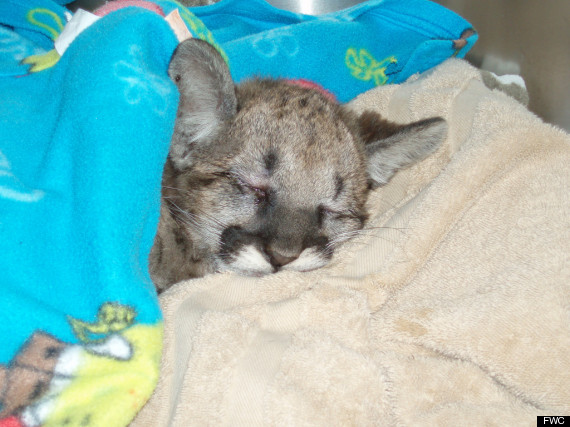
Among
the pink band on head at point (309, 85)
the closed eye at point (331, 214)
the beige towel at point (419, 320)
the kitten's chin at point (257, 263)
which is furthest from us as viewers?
the pink band on head at point (309, 85)

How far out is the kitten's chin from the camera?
7.56 ft

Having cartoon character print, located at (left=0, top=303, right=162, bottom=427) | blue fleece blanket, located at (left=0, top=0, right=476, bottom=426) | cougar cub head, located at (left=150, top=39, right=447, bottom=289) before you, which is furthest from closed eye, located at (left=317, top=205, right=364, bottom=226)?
cartoon character print, located at (left=0, top=303, right=162, bottom=427)

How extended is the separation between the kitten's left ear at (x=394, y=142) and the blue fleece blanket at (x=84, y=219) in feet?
3.77

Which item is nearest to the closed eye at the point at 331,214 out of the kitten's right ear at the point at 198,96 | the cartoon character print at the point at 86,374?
the kitten's right ear at the point at 198,96

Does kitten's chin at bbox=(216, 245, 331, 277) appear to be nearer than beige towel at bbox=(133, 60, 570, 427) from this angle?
No

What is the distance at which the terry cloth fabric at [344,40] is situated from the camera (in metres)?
3.36

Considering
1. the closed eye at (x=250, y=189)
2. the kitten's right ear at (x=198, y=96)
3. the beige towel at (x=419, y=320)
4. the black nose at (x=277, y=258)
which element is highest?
the kitten's right ear at (x=198, y=96)

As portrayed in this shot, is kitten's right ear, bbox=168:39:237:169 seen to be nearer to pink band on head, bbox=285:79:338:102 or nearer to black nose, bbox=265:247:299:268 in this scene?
black nose, bbox=265:247:299:268

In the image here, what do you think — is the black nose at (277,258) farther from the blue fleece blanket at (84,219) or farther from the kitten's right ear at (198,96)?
the kitten's right ear at (198,96)

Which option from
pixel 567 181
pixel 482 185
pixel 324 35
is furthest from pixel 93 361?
pixel 324 35

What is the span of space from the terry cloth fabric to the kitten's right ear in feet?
2.87

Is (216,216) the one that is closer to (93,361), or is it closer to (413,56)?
(93,361)

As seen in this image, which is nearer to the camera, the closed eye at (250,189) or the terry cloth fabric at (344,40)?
the closed eye at (250,189)

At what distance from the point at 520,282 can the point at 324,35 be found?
2.12 m
